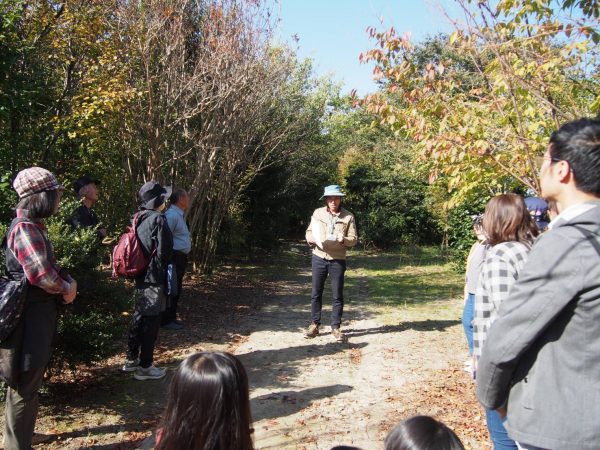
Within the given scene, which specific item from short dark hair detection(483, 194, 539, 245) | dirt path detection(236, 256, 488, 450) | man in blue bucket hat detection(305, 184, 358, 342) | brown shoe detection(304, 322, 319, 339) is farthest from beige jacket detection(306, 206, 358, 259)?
short dark hair detection(483, 194, 539, 245)

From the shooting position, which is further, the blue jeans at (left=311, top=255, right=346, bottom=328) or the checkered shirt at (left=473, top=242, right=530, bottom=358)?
the blue jeans at (left=311, top=255, right=346, bottom=328)

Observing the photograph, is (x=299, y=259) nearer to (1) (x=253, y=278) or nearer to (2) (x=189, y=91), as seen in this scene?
(1) (x=253, y=278)

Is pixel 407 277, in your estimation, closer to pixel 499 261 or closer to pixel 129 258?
pixel 129 258

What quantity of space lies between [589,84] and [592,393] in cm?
374

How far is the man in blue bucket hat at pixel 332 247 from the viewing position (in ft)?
22.0

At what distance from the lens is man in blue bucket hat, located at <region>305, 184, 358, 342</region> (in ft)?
22.0

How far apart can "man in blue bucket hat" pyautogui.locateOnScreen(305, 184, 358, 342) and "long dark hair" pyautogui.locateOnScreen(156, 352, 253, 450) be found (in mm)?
4776

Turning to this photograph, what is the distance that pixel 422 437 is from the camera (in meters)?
1.78

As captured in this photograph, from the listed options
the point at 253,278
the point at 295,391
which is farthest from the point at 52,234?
the point at 253,278

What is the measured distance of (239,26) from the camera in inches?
380

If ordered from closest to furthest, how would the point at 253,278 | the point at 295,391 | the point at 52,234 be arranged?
the point at 52,234 < the point at 295,391 < the point at 253,278

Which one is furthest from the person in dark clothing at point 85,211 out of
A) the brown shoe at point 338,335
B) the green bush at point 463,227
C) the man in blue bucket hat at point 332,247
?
the green bush at point 463,227

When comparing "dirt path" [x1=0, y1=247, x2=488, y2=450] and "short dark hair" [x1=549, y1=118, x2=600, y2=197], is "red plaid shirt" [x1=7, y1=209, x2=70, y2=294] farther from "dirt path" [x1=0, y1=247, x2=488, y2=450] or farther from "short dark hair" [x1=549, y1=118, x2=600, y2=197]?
"short dark hair" [x1=549, y1=118, x2=600, y2=197]

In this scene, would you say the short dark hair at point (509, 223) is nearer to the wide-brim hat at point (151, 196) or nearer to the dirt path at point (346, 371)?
the dirt path at point (346, 371)
